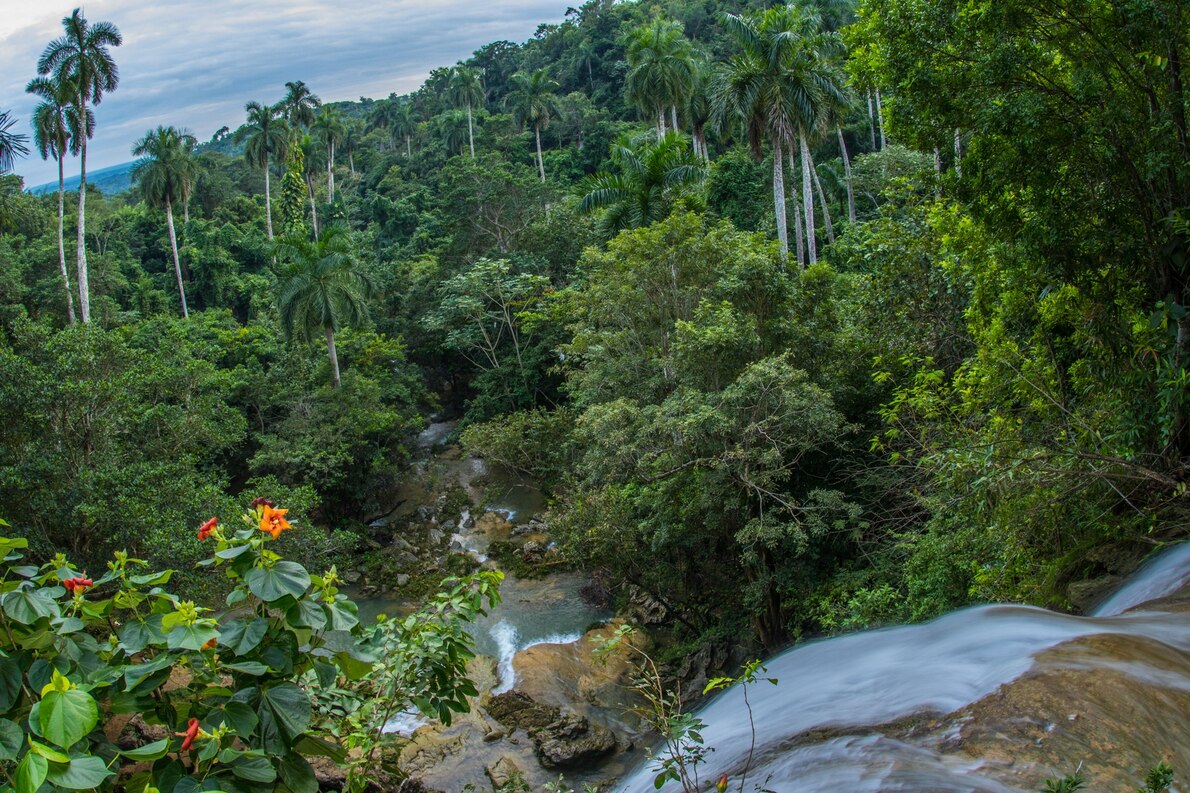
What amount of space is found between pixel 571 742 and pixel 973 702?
889 cm

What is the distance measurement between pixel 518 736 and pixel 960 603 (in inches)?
284

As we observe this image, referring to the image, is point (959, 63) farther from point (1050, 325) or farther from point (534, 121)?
point (534, 121)

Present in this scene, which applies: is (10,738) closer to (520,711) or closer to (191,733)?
(191,733)

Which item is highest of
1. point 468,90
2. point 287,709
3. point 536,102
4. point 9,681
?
point 468,90

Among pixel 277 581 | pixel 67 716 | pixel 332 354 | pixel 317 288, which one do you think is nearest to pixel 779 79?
pixel 317 288

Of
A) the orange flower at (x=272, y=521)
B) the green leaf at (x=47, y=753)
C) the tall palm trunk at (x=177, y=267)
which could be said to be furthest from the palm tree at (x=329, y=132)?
the green leaf at (x=47, y=753)

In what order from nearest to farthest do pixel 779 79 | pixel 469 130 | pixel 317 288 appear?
pixel 779 79, pixel 317 288, pixel 469 130

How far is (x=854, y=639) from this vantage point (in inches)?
239

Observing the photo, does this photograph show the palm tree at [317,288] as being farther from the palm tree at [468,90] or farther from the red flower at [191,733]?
the palm tree at [468,90]

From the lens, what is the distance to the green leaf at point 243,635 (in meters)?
3.34

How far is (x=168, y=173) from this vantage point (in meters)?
36.5

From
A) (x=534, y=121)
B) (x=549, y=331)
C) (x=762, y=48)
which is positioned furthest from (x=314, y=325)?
(x=534, y=121)

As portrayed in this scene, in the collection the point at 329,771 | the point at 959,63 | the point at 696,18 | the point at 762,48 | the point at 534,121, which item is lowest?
the point at 329,771

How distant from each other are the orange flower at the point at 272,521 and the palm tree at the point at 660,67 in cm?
2883
